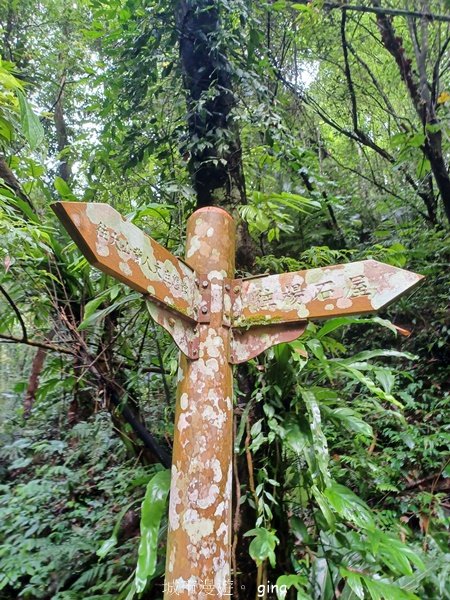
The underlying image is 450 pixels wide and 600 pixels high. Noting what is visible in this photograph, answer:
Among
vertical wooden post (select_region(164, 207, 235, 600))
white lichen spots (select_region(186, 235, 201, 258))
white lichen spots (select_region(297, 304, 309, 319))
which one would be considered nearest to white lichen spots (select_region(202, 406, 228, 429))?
vertical wooden post (select_region(164, 207, 235, 600))

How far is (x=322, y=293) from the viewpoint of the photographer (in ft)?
4.11

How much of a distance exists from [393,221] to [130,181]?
10.6ft

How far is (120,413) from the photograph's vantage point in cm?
191

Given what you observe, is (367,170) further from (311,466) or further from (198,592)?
(198,592)

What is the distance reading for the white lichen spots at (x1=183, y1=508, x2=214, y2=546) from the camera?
1.10m

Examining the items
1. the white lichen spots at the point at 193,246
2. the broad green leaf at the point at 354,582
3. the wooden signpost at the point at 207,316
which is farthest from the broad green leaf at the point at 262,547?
the white lichen spots at the point at 193,246

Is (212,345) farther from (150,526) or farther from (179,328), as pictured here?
(150,526)

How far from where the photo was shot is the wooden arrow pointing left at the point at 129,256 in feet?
3.27

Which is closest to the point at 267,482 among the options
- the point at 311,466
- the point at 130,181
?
the point at 311,466

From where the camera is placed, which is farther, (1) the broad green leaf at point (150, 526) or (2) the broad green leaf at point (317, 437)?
(2) the broad green leaf at point (317, 437)

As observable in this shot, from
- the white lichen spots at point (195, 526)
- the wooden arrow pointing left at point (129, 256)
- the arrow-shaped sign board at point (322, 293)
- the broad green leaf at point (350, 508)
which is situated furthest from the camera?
the broad green leaf at point (350, 508)

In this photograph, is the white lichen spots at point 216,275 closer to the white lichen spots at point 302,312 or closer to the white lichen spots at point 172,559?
the white lichen spots at point 302,312

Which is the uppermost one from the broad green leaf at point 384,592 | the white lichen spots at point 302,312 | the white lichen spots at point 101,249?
the white lichen spots at point 101,249

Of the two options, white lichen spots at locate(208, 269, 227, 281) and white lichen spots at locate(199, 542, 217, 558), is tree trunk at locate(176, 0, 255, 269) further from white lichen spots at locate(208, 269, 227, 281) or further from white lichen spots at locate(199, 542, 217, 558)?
white lichen spots at locate(199, 542, 217, 558)
